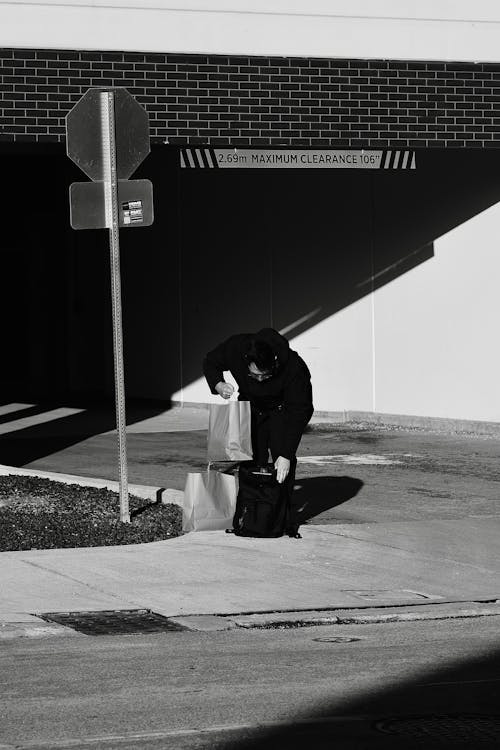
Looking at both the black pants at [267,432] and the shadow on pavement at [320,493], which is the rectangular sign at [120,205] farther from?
the shadow on pavement at [320,493]

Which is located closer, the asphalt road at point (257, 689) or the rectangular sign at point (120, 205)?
the asphalt road at point (257, 689)

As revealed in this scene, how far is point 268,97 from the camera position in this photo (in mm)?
15852

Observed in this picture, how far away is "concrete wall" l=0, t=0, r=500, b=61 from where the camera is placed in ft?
49.9

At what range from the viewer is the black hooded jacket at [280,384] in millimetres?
10617

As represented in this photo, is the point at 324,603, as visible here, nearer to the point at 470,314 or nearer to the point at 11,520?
the point at 11,520

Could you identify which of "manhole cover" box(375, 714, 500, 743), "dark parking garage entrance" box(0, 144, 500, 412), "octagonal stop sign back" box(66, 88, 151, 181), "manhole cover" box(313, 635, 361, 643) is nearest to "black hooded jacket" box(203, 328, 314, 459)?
"octagonal stop sign back" box(66, 88, 151, 181)

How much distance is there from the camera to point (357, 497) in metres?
13.3

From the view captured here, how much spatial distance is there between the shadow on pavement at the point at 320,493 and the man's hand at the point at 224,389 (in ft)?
5.26

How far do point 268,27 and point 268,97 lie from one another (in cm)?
79

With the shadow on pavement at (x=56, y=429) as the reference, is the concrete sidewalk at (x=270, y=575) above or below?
above

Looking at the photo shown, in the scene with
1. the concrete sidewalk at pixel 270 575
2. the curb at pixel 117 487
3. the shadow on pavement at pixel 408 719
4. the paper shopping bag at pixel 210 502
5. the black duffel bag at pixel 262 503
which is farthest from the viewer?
the curb at pixel 117 487

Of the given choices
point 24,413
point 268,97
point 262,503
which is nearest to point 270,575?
point 262,503

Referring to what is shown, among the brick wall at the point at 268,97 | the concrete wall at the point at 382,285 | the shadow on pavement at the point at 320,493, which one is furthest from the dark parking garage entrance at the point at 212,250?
the shadow on pavement at the point at 320,493

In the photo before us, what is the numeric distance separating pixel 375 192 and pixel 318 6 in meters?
4.50
